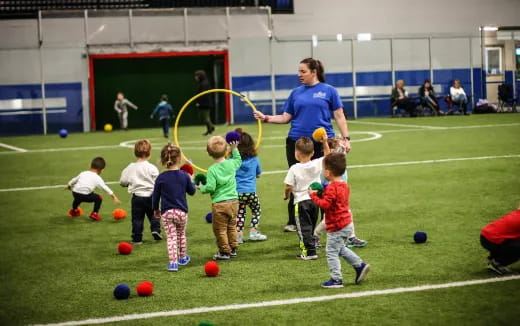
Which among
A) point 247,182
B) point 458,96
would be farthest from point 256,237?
point 458,96

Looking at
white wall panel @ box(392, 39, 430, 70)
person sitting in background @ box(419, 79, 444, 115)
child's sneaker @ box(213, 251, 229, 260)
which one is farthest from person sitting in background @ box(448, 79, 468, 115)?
child's sneaker @ box(213, 251, 229, 260)

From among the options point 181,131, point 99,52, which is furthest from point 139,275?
point 99,52

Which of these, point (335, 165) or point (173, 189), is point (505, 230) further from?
point (173, 189)

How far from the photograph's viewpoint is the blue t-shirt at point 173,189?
866cm

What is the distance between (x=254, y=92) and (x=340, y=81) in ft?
14.9

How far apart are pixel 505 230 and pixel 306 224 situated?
2249mm

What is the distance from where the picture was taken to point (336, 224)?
24.0ft

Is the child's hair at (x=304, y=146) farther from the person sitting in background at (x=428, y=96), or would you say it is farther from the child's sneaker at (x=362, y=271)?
the person sitting in background at (x=428, y=96)

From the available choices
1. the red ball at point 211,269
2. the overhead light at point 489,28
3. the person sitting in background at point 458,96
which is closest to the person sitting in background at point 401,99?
the person sitting in background at point 458,96

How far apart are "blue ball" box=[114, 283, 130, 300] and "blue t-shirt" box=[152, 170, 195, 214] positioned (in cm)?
155

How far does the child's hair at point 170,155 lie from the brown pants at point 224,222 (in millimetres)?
686

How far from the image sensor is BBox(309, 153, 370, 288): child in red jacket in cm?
730

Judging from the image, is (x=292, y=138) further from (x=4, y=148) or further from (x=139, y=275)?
(x=4, y=148)

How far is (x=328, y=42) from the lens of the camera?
126 feet
